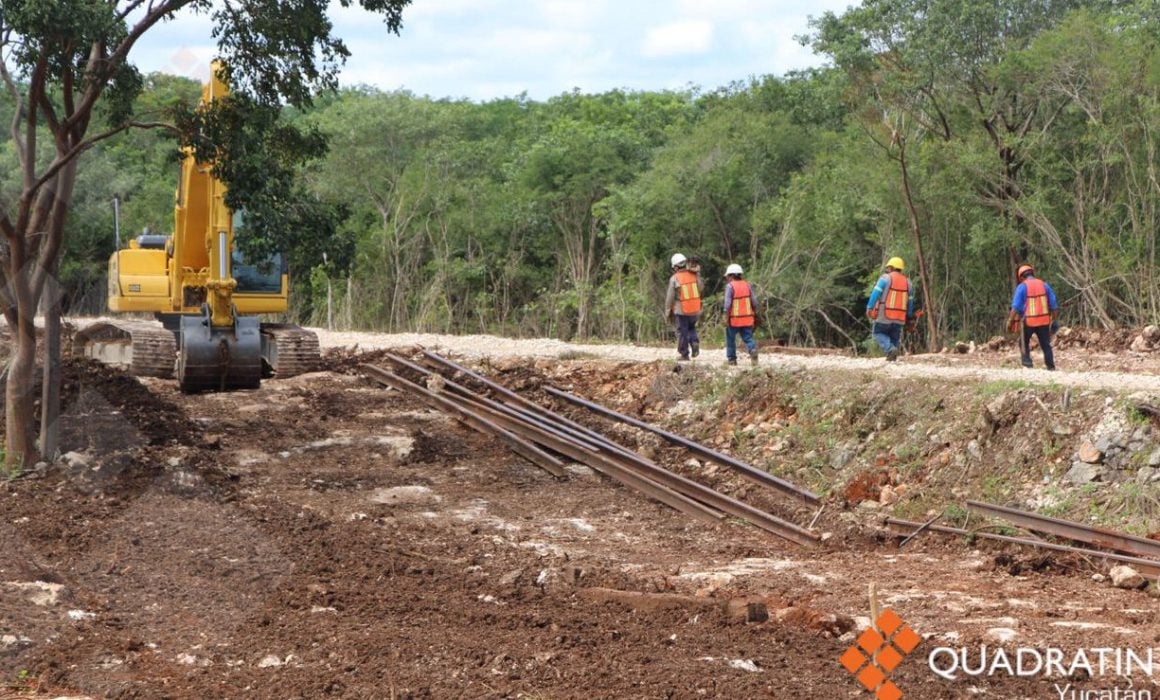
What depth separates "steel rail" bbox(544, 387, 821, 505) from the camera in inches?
543

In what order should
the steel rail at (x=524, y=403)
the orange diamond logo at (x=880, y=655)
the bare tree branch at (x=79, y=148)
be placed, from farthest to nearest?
1. the steel rail at (x=524, y=403)
2. the bare tree branch at (x=79, y=148)
3. the orange diamond logo at (x=880, y=655)

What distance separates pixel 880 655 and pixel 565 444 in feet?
27.4

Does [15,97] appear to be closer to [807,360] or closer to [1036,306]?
[807,360]

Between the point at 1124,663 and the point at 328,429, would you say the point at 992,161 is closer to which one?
the point at 328,429

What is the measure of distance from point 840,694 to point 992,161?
82.1ft

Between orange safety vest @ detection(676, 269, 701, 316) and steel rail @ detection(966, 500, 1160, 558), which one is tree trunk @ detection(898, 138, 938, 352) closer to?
orange safety vest @ detection(676, 269, 701, 316)

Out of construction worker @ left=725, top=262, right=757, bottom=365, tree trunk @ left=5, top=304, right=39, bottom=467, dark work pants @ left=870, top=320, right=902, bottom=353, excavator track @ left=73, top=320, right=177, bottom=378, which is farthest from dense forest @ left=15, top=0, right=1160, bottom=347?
dark work pants @ left=870, top=320, right=902, bottom=353

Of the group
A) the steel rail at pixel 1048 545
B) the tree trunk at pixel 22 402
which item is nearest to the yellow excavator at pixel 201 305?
the tree trunk at pixel 22 402

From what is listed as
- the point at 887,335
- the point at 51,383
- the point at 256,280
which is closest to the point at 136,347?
the point at 256,280

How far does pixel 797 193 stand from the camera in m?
35.9

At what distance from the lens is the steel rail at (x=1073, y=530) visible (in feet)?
34.1

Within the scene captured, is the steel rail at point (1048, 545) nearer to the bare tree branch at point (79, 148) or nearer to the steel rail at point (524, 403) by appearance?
the steel rail at point (524, 403)

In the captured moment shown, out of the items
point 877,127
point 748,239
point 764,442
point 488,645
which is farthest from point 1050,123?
point 488,645

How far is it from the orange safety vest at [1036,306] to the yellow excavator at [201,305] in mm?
9606
